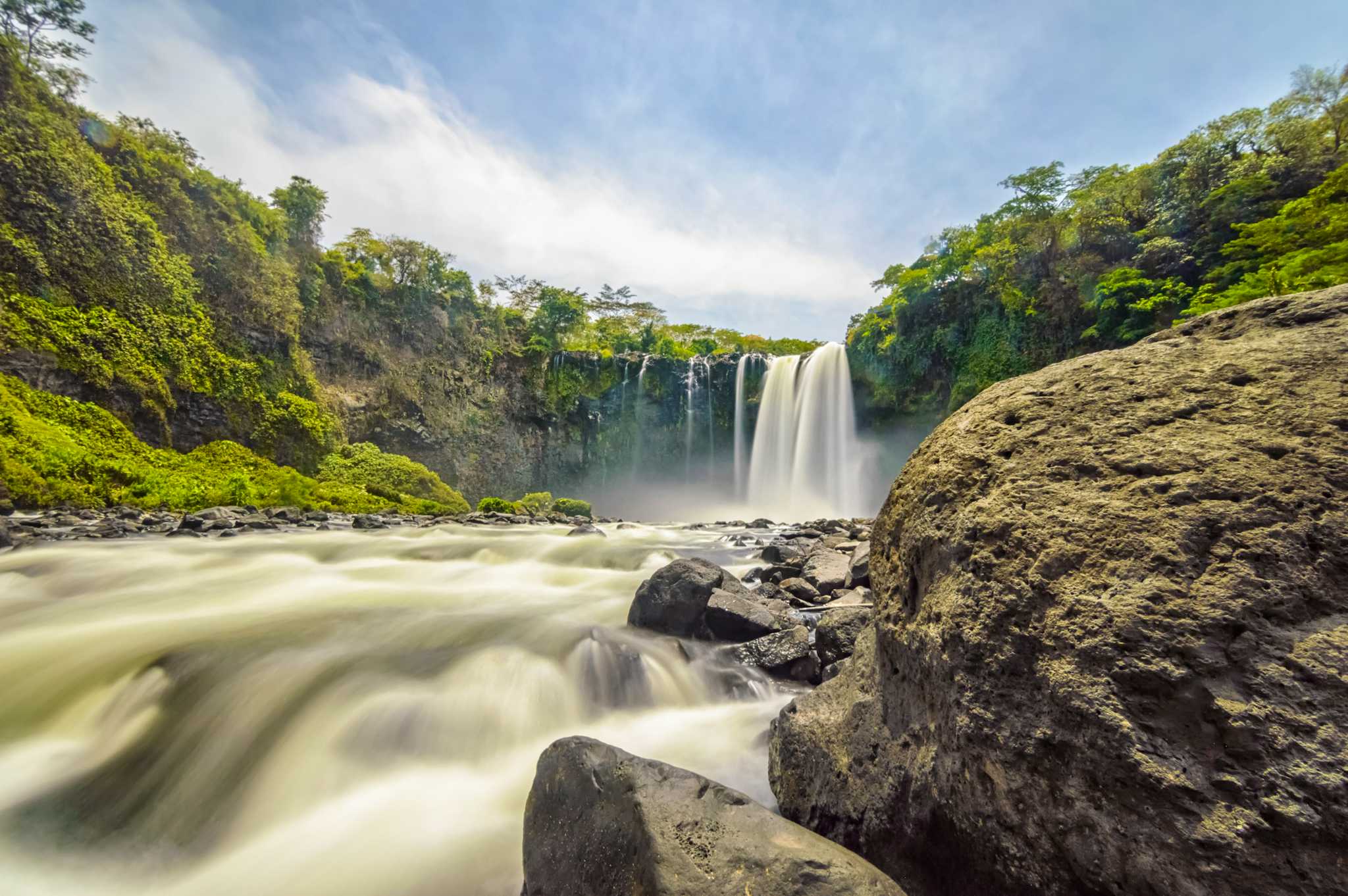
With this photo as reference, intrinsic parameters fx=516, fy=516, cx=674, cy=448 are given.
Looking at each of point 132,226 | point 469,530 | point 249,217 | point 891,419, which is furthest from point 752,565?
point 249,217

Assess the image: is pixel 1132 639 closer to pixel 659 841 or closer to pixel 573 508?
pixel 659 841

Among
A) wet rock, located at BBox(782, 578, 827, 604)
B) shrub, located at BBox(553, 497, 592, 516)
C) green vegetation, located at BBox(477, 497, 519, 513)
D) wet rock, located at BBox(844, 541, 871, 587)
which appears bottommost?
shrub, located at BBox(553, 497, 592, 516)

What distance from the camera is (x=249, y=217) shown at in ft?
68.0

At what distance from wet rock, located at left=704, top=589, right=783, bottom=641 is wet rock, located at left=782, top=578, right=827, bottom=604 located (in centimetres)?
126

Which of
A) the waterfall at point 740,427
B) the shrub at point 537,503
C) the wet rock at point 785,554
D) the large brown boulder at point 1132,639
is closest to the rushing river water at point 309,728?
the large brown boulder at point 1132,639

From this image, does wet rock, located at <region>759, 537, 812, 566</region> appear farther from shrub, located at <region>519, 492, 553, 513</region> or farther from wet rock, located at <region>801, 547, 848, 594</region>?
shrub, located at <region>519, 492, 553, 513</region>

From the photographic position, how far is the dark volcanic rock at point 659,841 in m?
1.61

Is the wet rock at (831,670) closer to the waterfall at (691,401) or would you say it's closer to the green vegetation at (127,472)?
the green vegetation at (127,472)


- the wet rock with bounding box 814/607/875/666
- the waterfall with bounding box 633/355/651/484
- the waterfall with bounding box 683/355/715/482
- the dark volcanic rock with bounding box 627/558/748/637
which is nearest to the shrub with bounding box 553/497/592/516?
the waterfall with bounding box 633/355/651/484

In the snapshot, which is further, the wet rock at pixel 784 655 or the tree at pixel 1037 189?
the tree at pixel 1037 189

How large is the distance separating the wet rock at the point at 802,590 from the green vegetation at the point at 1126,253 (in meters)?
10.8

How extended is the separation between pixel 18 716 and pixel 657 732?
13.7 feet

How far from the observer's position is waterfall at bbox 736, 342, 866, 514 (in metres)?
27.1

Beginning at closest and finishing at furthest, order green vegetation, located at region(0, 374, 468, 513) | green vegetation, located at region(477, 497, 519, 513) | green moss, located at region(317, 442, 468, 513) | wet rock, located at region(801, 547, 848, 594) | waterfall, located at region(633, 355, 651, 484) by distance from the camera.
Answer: wet rock, located at region(801, 547, 848, 594)
green vegetation, located at region(0, 374, 468, 513)
green moss, located at region(317, 442, 468, 513)
green vegetation, located at region(477, 497, 519, 513)
waterfall, located at region(633, 355, 651, 484)
